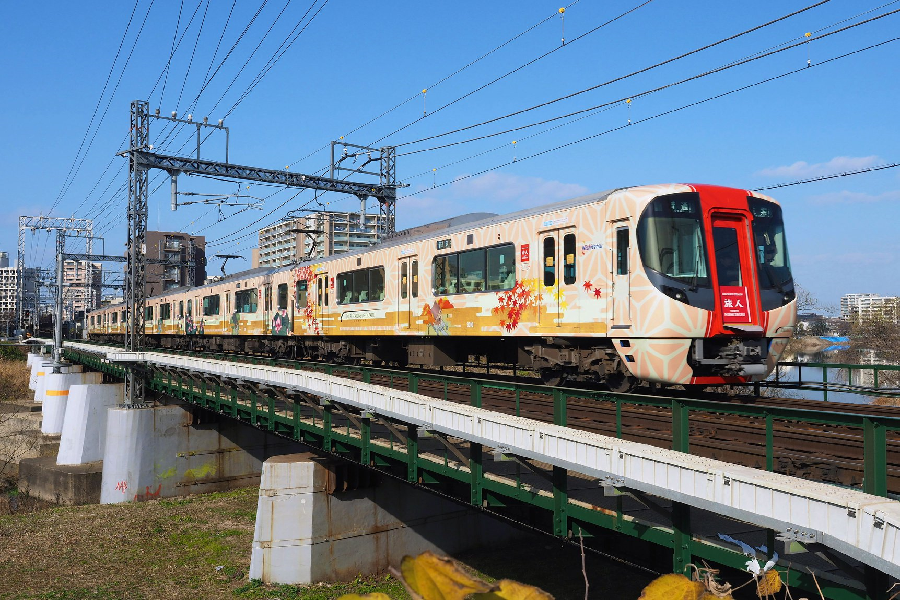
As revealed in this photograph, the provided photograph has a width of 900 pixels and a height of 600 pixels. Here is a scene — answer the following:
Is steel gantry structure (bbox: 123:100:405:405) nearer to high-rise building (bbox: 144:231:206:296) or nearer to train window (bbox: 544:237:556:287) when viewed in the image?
train window (bbox: 544:237:556:287)

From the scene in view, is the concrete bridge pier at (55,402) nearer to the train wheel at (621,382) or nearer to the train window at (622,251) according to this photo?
the train wheel at (621,382)

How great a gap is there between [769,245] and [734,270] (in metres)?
1.07

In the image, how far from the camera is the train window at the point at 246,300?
98.2ft

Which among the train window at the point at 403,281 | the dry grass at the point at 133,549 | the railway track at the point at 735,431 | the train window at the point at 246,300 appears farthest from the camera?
the train window at the point at 246,300

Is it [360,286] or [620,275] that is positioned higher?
[360,286]

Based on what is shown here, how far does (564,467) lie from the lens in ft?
27.3

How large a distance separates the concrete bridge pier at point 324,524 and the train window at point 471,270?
5.22m

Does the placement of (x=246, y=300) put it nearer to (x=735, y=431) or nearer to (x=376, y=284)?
(x=376, y=284)

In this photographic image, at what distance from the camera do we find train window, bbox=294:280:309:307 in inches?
987

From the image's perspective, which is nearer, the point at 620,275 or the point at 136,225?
the point at 620,275

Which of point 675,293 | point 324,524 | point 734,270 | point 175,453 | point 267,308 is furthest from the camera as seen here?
point 175,453

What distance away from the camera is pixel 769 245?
507 inches

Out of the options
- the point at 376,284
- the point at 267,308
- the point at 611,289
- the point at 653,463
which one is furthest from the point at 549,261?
the point at 267,308

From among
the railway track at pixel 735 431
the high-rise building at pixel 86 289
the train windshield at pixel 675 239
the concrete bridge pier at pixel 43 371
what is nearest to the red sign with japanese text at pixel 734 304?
the train windshield at pixel 675 239
